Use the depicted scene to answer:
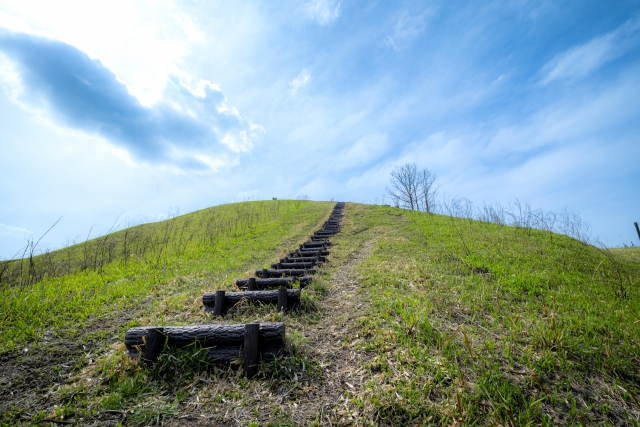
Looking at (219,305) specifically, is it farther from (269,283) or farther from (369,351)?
(369,351)

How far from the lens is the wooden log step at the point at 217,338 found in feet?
11.9

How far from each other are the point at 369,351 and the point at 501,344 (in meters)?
1.89

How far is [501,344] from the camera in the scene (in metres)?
3.74

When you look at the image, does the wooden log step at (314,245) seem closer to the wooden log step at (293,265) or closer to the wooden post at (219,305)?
the wooden log step at (293,265)

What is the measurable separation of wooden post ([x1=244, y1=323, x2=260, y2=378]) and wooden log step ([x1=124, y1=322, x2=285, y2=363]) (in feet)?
0.37

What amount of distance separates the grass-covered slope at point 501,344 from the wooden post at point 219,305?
2698 millimetres

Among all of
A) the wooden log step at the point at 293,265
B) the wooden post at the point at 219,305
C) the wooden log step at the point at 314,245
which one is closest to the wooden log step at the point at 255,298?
the wooden post at the point at 219,305

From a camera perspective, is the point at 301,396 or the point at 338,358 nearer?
the point at 301,396

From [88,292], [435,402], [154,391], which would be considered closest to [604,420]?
[435,402]

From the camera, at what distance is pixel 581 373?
3.25m

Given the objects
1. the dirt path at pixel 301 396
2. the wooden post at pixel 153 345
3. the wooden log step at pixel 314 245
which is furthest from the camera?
the wooden log step at pixel 314 245

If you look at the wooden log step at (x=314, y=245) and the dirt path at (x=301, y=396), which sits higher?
the wooden log step at (x=314, y=245)

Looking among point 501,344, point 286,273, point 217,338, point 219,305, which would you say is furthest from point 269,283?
point 501,344

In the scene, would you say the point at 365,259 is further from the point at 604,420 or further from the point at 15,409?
the point at 15,409
